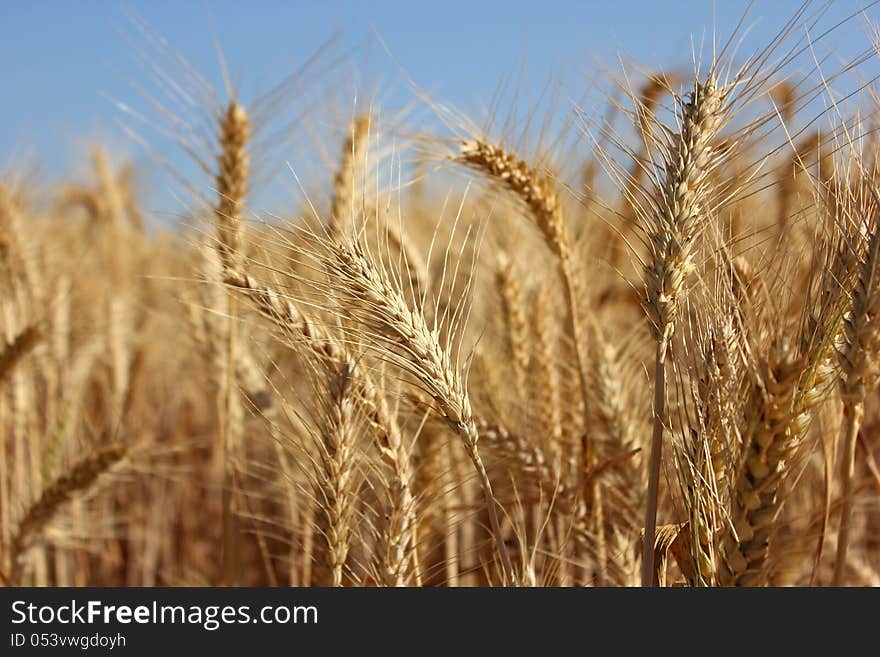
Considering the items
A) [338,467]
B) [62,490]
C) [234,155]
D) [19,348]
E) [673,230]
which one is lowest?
[338,467]

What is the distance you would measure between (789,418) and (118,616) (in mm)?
1071

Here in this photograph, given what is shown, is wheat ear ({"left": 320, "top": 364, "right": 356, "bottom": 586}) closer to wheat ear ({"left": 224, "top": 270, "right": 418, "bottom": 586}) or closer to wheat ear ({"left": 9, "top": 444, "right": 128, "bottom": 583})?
wheat ear ({"left": 224, "top": 270, "right": 418, "bottom": 586})

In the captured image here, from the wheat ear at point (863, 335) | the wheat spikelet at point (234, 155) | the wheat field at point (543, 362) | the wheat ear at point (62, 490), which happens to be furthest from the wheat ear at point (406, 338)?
the wheat ear at point (62, 490)

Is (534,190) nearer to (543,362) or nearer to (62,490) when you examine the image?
(543,362)

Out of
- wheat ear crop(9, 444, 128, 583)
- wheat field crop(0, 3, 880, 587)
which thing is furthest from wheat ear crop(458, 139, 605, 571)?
wheat ear crop(9, 444, 128, 583)

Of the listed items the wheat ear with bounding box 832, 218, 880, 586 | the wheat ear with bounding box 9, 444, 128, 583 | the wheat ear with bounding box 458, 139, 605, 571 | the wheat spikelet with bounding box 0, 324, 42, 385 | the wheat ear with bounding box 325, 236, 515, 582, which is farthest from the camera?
the wheat spikelet with bounding box 0, 324, 42, 385

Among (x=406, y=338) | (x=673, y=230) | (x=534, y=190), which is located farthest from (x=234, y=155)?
(x=673, y=230)

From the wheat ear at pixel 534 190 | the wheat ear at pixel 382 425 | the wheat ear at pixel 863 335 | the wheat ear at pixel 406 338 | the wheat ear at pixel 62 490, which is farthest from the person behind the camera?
the wheat ear at pixel 62 490

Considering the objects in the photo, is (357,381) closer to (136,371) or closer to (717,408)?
(717,408)

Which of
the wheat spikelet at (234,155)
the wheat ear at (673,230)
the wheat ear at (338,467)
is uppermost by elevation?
the wheat spikelet at (234,155)

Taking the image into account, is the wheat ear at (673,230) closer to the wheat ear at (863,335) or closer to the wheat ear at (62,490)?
the wheat ear at (863,335)

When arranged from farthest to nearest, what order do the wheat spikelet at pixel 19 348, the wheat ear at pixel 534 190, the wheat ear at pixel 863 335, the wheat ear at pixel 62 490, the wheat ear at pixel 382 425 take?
the wheat spikelet at pixel 19 348, the wheat ear at pixel 62 490, the wheat ear at pixel 534 190, the wheat ear at pixel 382 425, the wheat ear at pixel 863 335

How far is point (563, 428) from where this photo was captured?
2.15 m

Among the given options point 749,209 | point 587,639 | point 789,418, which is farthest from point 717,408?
point 749,209
